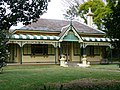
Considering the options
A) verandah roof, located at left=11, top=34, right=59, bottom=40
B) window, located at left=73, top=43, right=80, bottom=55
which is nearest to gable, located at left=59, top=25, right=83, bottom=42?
verandah roof, located at left=11, top=34, right=59, bottom=40

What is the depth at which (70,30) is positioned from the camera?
3647cm

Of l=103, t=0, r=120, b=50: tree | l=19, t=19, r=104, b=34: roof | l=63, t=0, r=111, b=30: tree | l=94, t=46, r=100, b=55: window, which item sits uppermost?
l=63, t=0, r=111, b=30: tree

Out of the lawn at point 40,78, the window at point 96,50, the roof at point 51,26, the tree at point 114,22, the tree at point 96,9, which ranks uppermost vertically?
the tree at point 96,9

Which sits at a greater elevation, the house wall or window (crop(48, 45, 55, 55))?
window (crop(48, 45, 55, 55))

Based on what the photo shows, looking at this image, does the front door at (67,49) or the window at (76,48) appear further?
the window at (76,48)

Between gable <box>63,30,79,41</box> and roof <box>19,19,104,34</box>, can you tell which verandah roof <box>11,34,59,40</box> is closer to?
gable <box>63,30,79,41</box>

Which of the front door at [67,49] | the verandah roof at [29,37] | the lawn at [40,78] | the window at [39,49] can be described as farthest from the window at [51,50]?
the lawn at [40,78]

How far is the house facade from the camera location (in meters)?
34.8

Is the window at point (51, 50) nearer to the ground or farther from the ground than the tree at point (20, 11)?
nearer to the ground

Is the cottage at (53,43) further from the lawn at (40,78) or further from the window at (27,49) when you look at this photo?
the lawn at (40,78)

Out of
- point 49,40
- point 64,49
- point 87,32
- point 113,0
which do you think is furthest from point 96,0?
point 113,0

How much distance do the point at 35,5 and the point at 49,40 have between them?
23854 millimetres

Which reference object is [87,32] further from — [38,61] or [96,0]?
[96,0]

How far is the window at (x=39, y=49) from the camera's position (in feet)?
120
